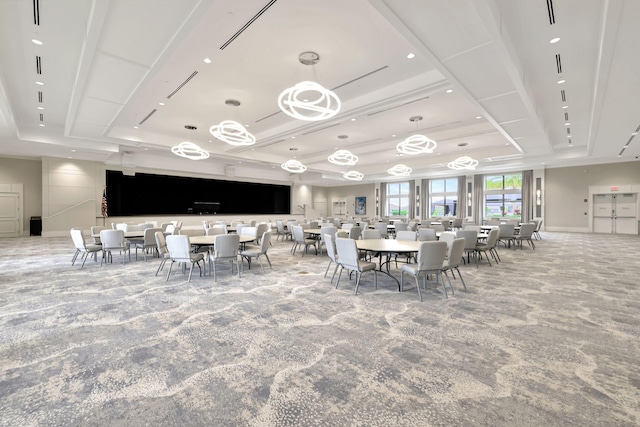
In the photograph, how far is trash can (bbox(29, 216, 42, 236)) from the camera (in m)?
13.6

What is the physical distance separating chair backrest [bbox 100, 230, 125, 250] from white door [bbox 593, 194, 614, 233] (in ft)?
69.3

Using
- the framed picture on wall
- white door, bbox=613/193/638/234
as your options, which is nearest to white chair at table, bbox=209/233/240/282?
white door, bbox=613/193/638/234

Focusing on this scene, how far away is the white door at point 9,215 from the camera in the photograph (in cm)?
1335

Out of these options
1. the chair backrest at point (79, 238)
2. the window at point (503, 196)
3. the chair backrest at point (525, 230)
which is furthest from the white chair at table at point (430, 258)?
the window at point (503, 196)

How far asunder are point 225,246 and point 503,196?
18.4m

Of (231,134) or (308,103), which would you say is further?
(231,134)

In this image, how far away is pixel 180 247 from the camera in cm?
539

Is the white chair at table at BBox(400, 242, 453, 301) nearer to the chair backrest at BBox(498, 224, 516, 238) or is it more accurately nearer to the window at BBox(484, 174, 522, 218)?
the chair backrest at BBox(498, 224, 516, 238)

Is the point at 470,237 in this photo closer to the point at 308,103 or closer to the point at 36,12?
the point at 308,103

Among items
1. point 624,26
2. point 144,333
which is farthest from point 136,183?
point 624,26

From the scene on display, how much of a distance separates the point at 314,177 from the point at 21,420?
2064cm

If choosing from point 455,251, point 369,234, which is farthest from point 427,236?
point 455,251

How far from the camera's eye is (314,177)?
22.1m

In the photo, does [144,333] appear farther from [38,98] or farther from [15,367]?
[38,98]
